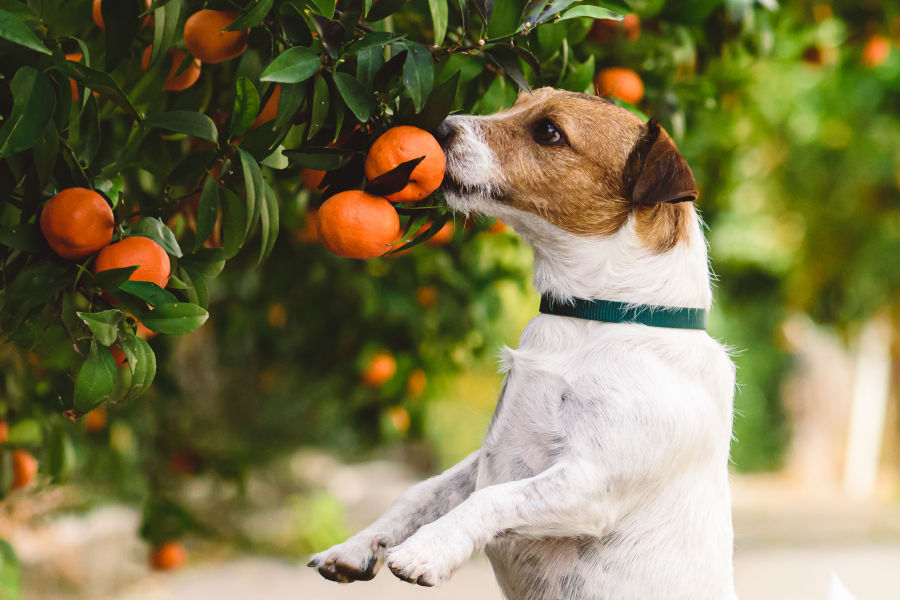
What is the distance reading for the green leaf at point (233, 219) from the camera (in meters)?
1.51

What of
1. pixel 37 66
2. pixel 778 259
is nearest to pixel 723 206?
pixel 37 66

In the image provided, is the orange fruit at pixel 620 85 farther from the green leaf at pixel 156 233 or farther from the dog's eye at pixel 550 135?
the green leaf at pixel 156 233

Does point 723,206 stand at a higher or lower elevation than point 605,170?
lower

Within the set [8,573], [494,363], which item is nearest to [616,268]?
[8,573]

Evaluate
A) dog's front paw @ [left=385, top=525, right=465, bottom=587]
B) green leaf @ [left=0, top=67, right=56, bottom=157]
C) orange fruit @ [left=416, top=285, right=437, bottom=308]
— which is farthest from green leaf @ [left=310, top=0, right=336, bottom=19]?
orange fruit @ [left=416, top=285, right=437, bottom=308]

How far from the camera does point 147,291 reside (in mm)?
1409

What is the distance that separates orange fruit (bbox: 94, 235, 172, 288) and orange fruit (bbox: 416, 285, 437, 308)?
2.26 metres

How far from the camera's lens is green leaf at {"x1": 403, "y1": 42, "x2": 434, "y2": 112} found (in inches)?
55.4

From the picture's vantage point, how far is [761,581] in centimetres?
831

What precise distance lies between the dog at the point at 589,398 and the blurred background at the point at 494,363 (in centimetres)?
26

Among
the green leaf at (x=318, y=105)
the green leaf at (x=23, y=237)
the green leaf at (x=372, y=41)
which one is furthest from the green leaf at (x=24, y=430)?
the green leaf at (x=372, y=41)

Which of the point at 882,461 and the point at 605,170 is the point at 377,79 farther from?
the point at 882,461

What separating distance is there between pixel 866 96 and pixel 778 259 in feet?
13.3

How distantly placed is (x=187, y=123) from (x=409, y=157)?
0.40m
